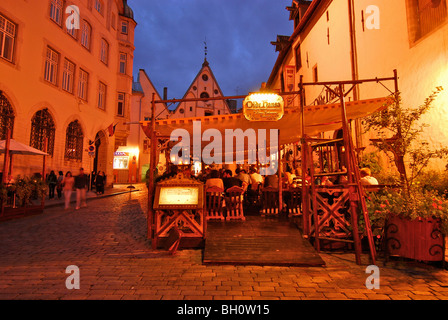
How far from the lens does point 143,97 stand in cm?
3597

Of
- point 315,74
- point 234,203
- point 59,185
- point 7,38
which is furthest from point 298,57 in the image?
point 59,185

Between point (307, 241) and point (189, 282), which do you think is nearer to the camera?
point (189, 282)

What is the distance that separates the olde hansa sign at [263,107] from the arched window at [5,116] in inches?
480

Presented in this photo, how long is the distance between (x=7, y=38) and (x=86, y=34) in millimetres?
7357

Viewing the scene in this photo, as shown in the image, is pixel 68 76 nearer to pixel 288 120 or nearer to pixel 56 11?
pixel 56 11

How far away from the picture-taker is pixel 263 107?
6977mm

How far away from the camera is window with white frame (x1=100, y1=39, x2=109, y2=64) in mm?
21547

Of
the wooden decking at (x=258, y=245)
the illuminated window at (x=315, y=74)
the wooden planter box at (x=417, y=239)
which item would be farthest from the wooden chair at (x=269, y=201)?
the illuminated window at (x=315, y=74)

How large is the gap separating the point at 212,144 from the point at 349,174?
8.29 m

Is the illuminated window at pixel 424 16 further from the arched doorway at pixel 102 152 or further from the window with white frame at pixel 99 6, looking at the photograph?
the window with white frame at pixel 99 6

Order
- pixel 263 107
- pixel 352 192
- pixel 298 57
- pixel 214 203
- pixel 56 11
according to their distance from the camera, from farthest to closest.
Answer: pixel 298 57 → pixel 56 11 → pixel 214 203 → pixel 263 107 → pixel 352 192

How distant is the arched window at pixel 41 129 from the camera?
14.6 m

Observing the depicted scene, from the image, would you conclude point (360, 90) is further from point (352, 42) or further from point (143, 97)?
point (143, 97)
